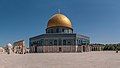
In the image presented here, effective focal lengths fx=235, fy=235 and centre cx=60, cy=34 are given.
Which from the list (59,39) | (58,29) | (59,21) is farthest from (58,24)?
(59,39)

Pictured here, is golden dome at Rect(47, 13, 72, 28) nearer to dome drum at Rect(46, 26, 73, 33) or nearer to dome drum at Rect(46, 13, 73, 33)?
dome drum at Rect(46, 13, 73, 33)

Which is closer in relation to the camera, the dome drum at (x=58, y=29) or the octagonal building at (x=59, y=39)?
the octagonal building at (x=59, y=39)

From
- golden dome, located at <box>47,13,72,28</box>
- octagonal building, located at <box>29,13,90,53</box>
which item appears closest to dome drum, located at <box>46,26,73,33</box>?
octagonal building, located at <box>29,13,90,53</box>

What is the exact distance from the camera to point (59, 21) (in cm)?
6094

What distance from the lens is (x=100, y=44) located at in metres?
92.3

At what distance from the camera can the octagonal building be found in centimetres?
5716

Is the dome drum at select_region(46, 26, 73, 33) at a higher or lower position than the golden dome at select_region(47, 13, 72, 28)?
lower

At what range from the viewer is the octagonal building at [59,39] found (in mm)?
57162

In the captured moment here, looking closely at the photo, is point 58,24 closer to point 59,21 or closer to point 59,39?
point 59,21

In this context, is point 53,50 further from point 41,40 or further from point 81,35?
point 81,35

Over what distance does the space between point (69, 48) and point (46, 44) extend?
18.7ft

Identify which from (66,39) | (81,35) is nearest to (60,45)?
(66,39)

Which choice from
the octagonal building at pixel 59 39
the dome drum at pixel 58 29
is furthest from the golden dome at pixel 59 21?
the dome drum at pixel 58 29

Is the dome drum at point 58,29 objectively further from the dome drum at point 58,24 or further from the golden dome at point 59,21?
the golden dome at point 59,21
